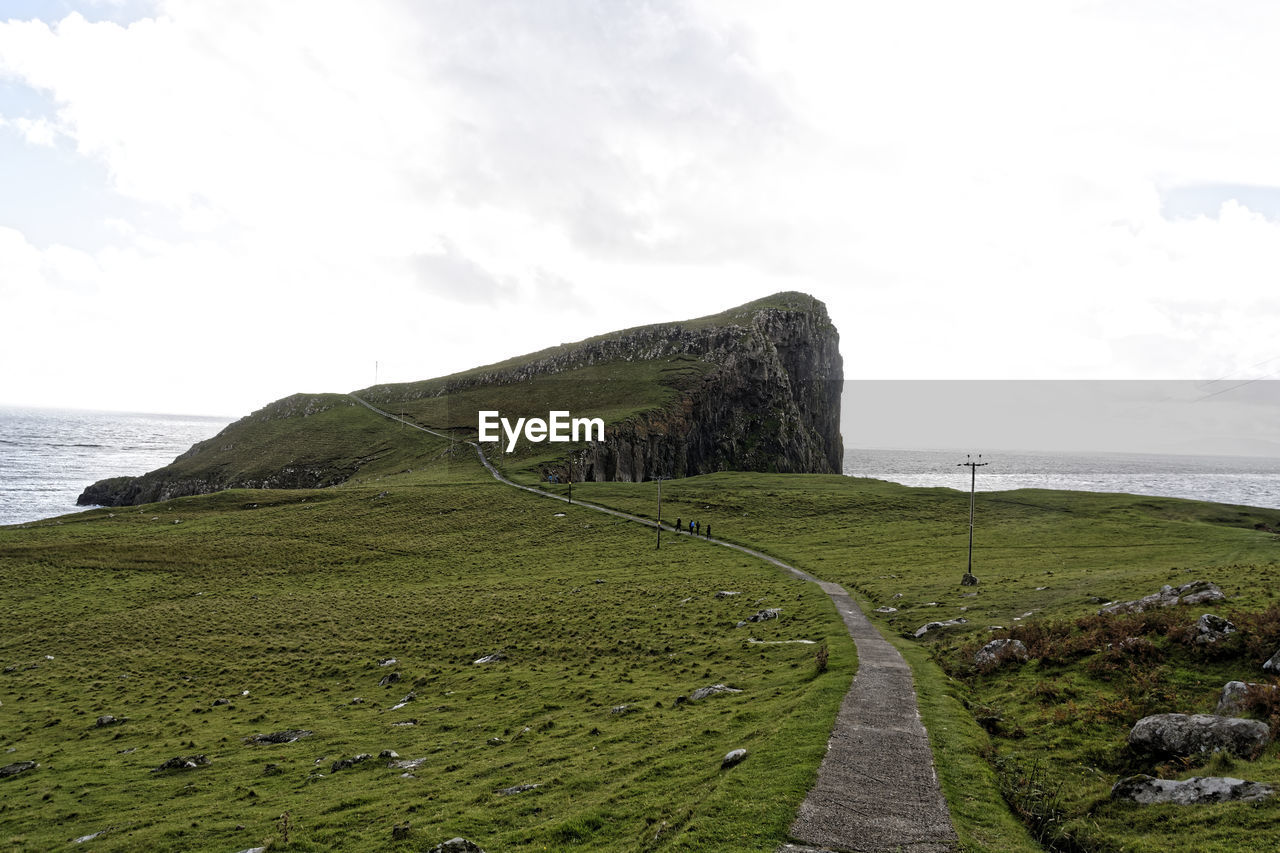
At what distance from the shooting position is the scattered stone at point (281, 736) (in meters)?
27.3

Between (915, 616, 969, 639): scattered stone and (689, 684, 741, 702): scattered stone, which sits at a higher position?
(915, 616, 969, 639): scattered stone

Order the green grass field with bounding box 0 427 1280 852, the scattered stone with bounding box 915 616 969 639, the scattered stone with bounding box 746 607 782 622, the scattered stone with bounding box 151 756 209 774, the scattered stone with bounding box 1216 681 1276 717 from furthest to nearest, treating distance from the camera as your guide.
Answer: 1. the scattered stone with bounding box 746 607 782 622
2. the scattered stone with bounding box 915 616 969 639
3. the scattered stone with bounding box 151 756 209 774
4. the scattered stone with bounding box 1216 681 1276 717
5. the green grass field with bounding box 0 427 1280 852

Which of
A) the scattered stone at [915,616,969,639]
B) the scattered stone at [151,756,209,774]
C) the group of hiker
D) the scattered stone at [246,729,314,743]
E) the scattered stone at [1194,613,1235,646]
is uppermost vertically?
the scattered stone at [1194,613,1235,646]

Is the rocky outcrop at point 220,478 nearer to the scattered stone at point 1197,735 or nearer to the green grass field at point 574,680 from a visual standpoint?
the green grass field at point 574,680

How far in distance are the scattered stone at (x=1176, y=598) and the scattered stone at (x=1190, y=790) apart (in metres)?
17.1

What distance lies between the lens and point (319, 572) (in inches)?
2800

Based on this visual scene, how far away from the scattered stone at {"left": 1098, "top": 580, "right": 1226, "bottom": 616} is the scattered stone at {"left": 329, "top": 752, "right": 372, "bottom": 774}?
1238 inches

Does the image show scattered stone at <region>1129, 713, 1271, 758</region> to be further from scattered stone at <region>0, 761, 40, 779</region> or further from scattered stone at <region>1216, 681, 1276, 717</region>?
scattered stone at <region>0, 761, 40, 779</region>

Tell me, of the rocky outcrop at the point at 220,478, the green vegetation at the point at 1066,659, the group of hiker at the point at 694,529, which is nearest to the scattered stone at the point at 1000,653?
the green vegetation at the point at 1066,659

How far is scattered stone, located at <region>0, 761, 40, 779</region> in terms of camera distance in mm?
25812

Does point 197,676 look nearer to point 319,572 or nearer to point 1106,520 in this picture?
point 319,572

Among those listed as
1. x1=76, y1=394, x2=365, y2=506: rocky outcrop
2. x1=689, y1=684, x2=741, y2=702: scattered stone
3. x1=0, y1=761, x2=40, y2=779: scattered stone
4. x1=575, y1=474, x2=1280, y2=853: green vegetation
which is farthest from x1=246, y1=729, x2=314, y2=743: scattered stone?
x1=76, y1=394, x2=365, y2=506: rocky outcrop

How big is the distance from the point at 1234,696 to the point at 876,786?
1117 centimetres

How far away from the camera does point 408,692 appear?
33.3 m
